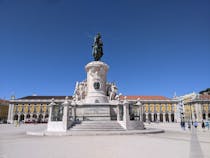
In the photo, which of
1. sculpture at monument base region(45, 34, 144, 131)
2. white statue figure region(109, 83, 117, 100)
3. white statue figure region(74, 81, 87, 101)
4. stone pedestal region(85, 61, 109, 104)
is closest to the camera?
sculpture at monument base region(45, 34, 144, 131)

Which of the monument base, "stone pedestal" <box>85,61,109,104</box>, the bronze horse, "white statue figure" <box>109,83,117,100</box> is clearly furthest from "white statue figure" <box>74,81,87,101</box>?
the bronze horse

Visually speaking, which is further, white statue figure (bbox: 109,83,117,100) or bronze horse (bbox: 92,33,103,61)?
bronze horse (bbox: 92,33,103,61)

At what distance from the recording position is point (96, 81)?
20719mm

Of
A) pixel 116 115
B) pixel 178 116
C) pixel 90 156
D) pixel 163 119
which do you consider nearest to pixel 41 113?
pixel 163 119

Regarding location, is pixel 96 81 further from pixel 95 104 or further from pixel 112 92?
pixel 95 104

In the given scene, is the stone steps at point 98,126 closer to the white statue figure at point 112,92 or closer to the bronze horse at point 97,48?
the white statue figure at point 112,92

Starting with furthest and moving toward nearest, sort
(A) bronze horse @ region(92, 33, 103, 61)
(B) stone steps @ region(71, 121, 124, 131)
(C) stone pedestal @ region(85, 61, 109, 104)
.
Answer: (A) bronze horse @ region(92, 33, 103, 61), (C) stone pedestal @ region(85, 61, 109, 104), (B) stone steps @ region(71, 121, 124, 131)

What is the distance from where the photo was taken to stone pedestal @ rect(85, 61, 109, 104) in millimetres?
20062

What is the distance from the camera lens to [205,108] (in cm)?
7662

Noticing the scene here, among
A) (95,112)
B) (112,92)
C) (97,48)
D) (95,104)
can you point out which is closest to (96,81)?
(112,92)

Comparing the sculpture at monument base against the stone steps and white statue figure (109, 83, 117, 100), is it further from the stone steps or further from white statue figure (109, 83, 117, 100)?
the stone steps

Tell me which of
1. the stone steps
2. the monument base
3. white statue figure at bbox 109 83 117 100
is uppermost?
white statue figure at bbox 109 83 117 100

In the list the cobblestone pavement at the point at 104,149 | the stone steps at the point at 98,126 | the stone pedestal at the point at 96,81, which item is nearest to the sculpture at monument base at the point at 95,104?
the stone pedestal at the point at 96,81

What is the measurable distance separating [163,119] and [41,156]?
270 feet
